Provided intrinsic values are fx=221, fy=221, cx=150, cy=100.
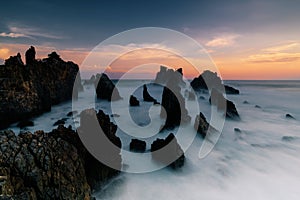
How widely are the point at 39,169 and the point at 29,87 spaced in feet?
51.0

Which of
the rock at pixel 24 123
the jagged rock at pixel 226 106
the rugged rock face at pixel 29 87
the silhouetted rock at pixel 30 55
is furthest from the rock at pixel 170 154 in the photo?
the silhouetted rock at pixel 30 55

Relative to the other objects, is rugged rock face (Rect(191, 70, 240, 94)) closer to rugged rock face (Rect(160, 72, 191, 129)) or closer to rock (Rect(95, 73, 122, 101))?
rock (Rect(95, 73, 122, 101))

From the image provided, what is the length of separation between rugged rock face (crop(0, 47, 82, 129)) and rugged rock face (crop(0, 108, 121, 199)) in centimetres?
1249

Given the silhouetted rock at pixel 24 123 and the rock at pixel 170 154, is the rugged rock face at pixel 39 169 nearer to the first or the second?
the rock at pixel 170 154

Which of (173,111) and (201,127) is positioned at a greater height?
(173,111)

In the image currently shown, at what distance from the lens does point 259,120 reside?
25.6 metres

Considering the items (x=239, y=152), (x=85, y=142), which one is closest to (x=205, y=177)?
(x=239, y=152)

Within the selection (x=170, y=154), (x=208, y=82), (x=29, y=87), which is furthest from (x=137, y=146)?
(x=208, y=82)

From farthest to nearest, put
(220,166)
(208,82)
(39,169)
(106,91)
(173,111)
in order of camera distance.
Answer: (208,82)
(106,91)
(173,111)
(220,166)
(39,169)

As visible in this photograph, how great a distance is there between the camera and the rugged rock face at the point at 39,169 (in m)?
6.61

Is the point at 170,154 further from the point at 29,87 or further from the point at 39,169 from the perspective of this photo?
the point at 29,87

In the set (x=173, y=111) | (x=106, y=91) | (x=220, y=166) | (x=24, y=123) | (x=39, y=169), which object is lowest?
(x=220, y=166)

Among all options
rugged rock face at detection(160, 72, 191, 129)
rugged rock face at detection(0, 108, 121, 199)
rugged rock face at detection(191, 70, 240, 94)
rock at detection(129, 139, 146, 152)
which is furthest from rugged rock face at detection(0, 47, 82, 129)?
rugged rock face at detection(191, 70, 240, 94)

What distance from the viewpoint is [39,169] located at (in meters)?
7.20
